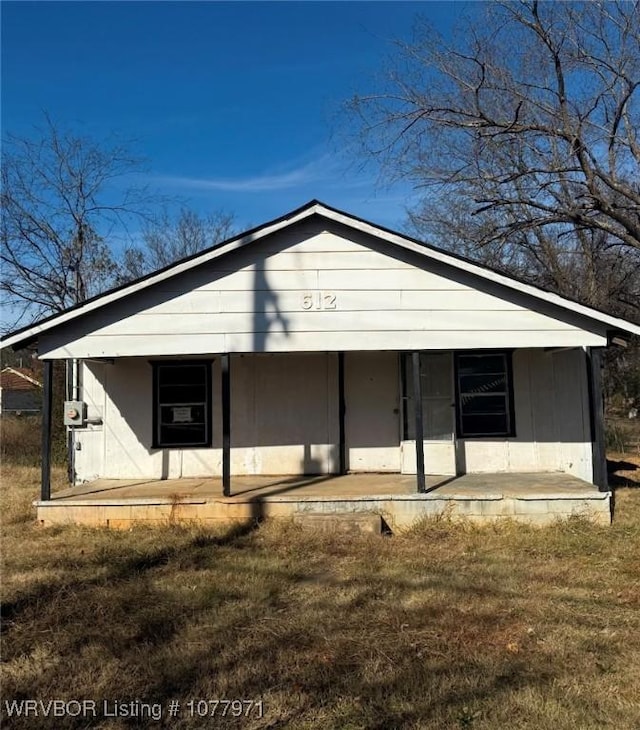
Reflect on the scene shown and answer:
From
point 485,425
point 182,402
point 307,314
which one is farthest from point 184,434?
point 485,425

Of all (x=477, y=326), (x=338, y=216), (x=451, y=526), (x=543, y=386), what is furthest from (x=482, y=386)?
(x=338, y=216)

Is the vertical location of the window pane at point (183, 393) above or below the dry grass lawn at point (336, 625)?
above

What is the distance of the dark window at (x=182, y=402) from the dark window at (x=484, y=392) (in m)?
4.13

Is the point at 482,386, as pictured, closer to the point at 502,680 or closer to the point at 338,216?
the point at 338,216

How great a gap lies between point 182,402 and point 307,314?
3284 mm

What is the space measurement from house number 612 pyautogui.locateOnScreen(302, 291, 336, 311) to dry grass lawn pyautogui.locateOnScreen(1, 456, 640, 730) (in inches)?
114

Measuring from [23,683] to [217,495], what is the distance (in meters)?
4.74

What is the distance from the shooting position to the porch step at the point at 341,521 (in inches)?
312

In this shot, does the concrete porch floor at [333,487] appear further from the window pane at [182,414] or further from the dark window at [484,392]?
the window pane at [182,414]

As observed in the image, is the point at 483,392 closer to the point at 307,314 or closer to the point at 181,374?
the point at 307,314

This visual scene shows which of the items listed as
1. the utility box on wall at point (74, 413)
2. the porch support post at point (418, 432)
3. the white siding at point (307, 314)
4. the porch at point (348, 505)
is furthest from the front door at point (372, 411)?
the utility box on wall at point (74, 413)

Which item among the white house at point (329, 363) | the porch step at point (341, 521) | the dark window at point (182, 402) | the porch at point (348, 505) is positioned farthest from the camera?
the dark window at point (182, 402)

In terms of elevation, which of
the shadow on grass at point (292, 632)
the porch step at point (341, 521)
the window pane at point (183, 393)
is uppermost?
the window pane at point (183, 393)

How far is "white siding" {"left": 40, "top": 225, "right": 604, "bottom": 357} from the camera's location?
8.67 m
